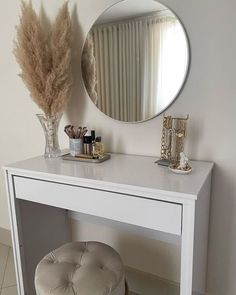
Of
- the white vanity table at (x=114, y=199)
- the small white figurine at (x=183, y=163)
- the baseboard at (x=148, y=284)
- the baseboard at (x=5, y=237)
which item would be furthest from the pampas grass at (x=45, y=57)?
the baseboard at (x=5, y=237)

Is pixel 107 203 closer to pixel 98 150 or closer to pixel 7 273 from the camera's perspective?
pixel 98 150

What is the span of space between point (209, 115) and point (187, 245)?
0.58 metres

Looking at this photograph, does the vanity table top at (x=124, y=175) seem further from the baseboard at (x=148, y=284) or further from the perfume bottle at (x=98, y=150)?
the baseboard at (x=148, y=284)

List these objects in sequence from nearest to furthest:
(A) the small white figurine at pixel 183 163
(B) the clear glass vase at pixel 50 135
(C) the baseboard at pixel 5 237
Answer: (A) the small white figurine at pixel 183 163
(B) the clear glass vase at pixel 50 135
(C) the baseboard at pixel 5 237

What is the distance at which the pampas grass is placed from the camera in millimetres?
1301

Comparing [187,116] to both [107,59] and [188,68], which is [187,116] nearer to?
[188,68]

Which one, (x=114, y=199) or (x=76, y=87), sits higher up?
(x=76, y=87)

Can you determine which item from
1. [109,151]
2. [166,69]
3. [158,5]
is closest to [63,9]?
[158,5]

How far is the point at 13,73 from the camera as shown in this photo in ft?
5.51

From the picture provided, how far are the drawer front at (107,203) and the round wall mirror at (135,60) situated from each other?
484 mm

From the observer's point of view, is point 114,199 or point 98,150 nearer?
point 114,199

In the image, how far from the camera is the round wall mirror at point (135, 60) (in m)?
1.18

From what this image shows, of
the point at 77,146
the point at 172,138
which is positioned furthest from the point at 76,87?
the point at 172,138

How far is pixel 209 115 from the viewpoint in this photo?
3.83 ft
